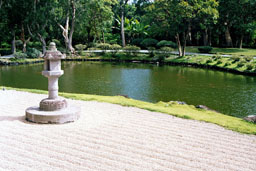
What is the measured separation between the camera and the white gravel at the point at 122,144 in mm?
5758

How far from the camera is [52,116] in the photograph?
806 cm

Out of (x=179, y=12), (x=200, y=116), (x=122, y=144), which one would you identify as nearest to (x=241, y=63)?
(x=179, y=12)

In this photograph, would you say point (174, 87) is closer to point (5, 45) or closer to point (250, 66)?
point (250, 66)

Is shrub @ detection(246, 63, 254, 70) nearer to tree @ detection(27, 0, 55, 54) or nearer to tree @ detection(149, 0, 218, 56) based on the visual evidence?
tree @ detection(149, 0, 218, 56)

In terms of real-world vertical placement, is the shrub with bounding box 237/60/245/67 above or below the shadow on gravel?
above

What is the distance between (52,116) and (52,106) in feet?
1.45

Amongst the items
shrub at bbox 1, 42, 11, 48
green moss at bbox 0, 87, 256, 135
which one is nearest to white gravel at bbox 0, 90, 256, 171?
green moss at bbox 0, 87, 256, 135

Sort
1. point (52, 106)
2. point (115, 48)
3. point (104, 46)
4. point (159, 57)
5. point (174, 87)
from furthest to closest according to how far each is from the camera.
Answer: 1. point (104, 46)
2. point (115, 48)
3. point (159, 57)
4. point (174, 87)
5. point (52, 106)

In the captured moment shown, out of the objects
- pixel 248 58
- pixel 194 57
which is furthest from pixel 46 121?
pixel 194 57

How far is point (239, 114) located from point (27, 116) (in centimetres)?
781

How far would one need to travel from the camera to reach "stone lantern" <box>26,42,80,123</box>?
812 centimetres

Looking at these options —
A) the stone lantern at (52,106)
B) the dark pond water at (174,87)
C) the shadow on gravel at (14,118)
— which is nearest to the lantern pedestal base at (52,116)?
the stone lantern at (52,106)

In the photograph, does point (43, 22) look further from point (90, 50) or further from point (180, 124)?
point (180, 124)

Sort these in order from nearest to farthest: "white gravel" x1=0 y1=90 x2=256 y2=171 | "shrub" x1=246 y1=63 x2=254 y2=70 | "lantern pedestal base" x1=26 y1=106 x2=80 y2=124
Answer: "white gravel" x1=0 y1=90 x2=256 y2=171, "lantern pedestal base" x1=26 y1=106 x2=80 y2=124, "shrub" x1=246 y1=63 x2=254 y2=70
